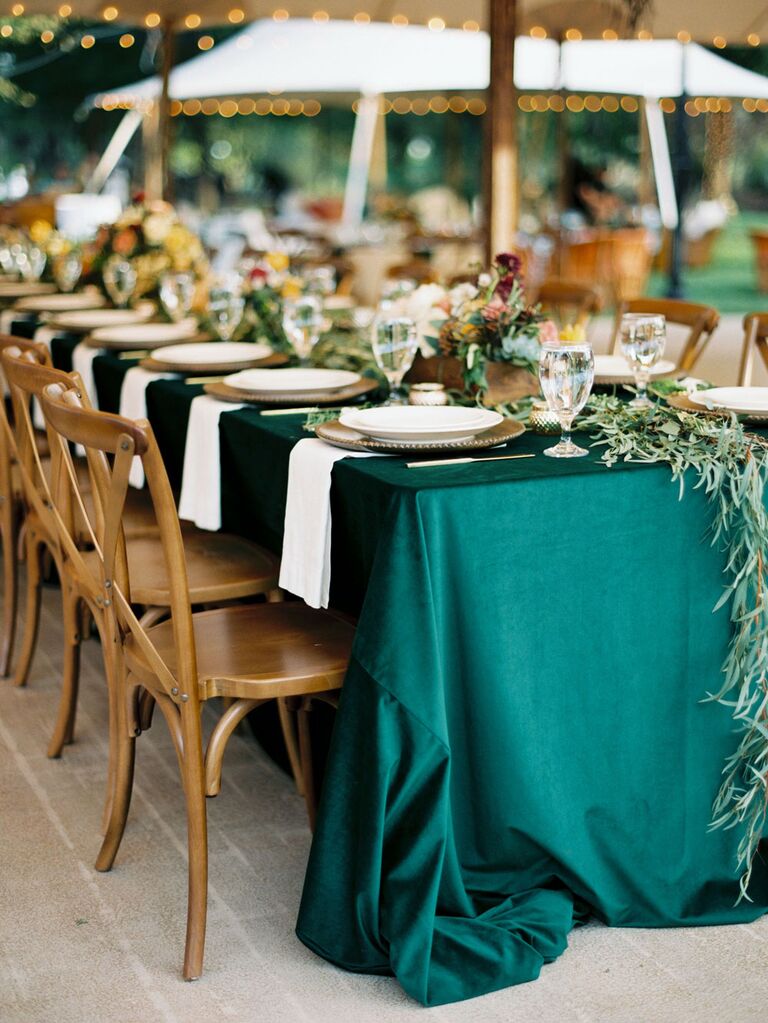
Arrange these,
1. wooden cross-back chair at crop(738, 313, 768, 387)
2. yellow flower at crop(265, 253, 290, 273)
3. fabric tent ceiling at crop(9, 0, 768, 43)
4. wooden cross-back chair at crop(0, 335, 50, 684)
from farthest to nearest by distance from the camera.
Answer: fabric tent ceiling at crop(9, 0, 768, 43) → yellow flower at crop(265, 253, 290, 273) → wooden cross-back chair at crop(0, 335, 50, 684) → wooden cross-back chair at crop(738, 313, 768, 387)

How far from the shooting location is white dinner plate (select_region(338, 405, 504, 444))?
2260 mm

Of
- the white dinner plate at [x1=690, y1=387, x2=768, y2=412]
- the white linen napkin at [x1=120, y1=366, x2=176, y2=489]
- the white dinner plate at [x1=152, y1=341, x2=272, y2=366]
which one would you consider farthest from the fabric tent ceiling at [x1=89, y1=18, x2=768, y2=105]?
the white dinner plate at [x1=690, y1=387, x2=768, y2=412]

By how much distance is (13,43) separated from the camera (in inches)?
429

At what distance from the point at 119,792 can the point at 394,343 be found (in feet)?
3.41

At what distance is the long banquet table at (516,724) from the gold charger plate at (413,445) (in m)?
0.04

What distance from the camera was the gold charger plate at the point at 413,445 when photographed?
2.25 meters

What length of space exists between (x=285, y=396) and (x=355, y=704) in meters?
0.92

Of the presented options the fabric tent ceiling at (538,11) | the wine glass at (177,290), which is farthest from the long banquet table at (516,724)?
the fabric tent ceiling at (538,11)

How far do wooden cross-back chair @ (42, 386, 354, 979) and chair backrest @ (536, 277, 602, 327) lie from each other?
206 centimetres

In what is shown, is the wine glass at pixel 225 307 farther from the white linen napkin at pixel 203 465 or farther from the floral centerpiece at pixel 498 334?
the floral centerpiece at pixel 498 334

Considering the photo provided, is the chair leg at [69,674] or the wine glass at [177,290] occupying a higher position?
the wine glass at [177,290]

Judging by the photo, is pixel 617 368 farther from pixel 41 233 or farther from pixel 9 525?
pixel 41 233

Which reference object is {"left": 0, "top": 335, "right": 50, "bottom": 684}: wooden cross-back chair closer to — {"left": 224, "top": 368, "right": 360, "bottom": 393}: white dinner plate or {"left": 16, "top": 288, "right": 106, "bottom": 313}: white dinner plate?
{"left": 224, "top": 368, "right": 360, "bottom": 393}: white dinner plate

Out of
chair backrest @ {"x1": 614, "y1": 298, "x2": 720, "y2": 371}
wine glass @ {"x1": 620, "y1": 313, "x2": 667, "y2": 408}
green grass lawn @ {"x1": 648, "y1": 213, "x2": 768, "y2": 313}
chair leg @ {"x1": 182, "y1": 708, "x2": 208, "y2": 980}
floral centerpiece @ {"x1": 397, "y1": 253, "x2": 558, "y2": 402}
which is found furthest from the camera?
green grass lawn @ {"x1": 648, "y1": 213, "x2": 768, "y2": 313}
